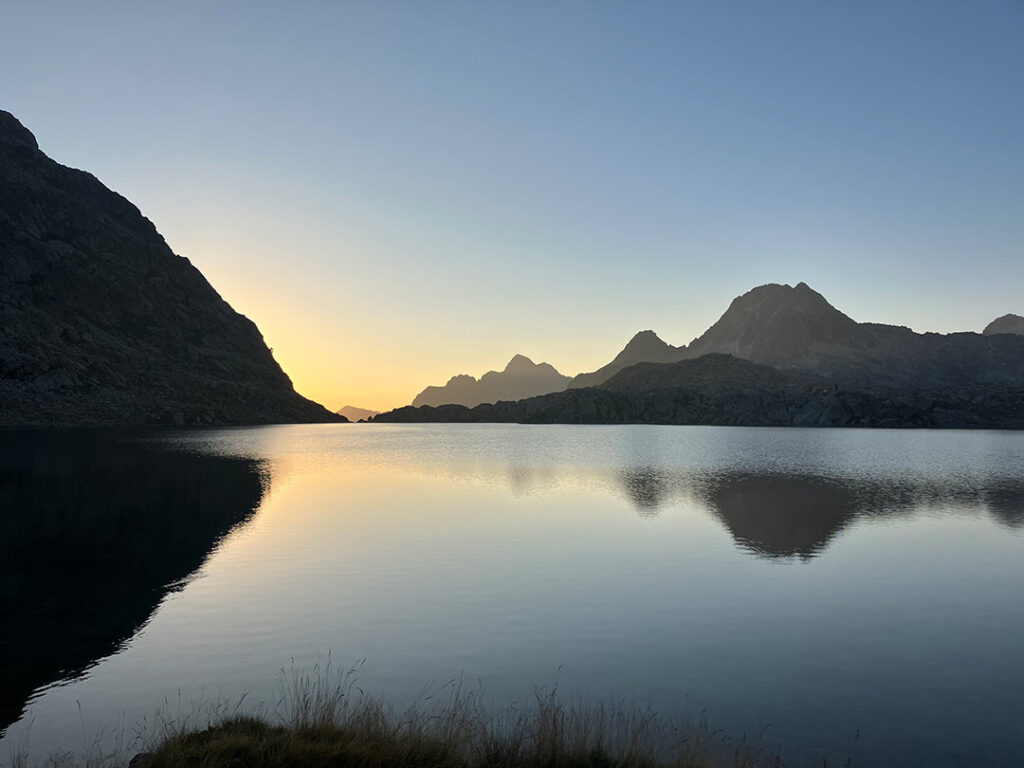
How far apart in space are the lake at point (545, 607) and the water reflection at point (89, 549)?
0.53 ft

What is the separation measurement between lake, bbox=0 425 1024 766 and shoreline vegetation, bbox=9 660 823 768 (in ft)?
2.87

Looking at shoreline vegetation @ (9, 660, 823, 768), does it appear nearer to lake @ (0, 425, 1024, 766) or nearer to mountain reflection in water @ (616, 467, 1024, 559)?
lake @ (0, 425, 1024, 766)

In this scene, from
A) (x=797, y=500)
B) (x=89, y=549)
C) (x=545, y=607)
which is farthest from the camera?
(x=797, y=500)

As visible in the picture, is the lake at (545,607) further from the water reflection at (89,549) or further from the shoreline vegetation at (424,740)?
the shoreline vegetation at (424,740)

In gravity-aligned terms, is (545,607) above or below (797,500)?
below

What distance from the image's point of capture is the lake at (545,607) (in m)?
16.1

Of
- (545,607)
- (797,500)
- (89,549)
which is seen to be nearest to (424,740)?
(545,607)

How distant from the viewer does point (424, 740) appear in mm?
12164

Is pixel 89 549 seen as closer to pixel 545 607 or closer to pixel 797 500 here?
→ pixel 545 607

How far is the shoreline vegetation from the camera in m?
11.2

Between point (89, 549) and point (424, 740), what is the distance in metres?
30.4

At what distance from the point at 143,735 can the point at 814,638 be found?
19793mm

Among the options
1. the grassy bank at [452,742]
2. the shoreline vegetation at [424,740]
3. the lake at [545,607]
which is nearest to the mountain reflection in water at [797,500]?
the lake at [545,607]

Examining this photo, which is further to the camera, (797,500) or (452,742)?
(797,500)
